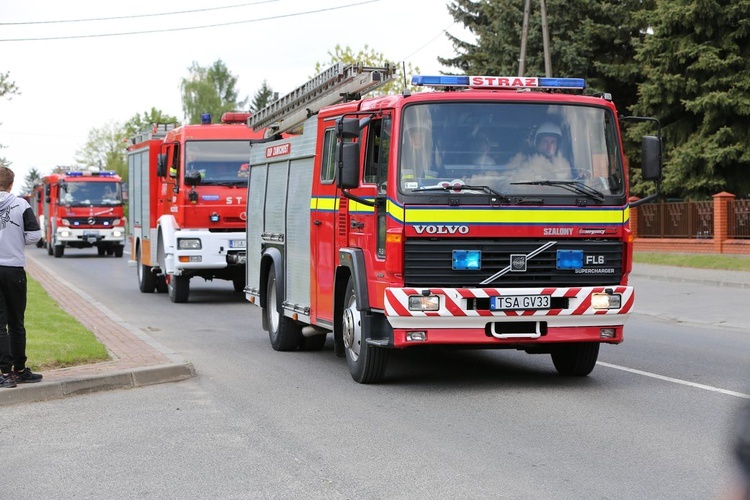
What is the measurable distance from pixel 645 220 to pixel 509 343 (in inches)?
1106

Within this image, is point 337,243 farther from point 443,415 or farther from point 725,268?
point 725,268

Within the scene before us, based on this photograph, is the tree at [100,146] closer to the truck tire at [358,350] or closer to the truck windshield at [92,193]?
the truck windshield at [92,193]

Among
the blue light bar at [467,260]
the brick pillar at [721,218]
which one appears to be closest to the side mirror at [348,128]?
the blue light bar at [467,260]

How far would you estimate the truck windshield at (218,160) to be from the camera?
19.8 metres

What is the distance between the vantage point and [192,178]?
19.5 m

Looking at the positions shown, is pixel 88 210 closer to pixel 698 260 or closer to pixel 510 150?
pixel 698 260

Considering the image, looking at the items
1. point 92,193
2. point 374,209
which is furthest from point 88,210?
point 374,209

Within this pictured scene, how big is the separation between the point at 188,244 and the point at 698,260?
16284mm

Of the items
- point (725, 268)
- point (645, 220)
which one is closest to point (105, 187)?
point (645, 220)

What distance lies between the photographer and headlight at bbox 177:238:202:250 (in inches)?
770

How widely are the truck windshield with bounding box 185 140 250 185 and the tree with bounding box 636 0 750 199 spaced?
63.5ft

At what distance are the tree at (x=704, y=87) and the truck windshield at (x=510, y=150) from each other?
2611cm

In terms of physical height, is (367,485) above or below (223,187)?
below

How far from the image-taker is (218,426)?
8.30 metres
